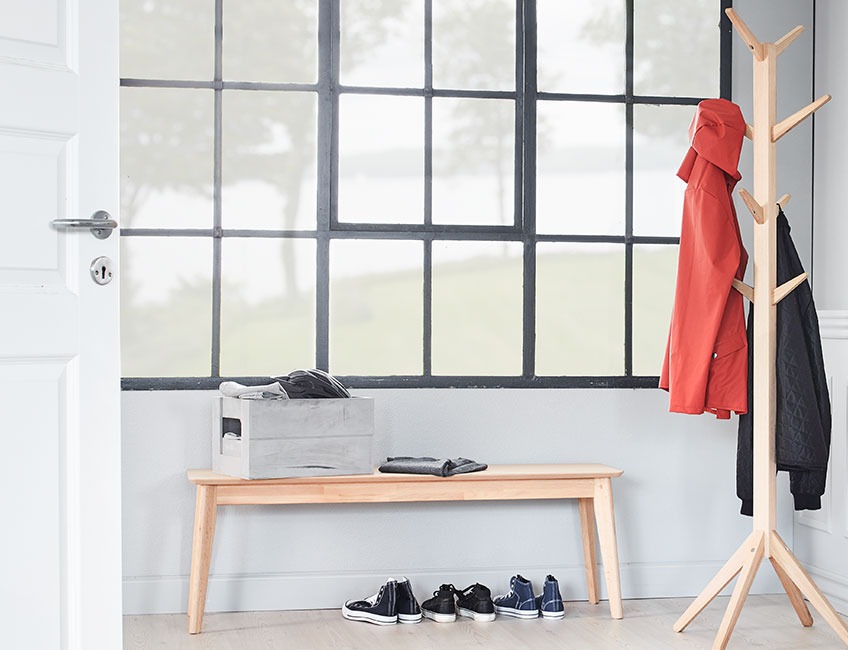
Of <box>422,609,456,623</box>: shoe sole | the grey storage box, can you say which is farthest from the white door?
<box>422,609,456,623</box>: shoe sole

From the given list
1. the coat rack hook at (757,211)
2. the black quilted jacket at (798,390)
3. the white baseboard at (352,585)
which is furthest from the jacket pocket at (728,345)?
the white baseboard at (352,585)

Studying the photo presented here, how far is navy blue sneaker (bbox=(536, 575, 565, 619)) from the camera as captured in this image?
3568 millimetres

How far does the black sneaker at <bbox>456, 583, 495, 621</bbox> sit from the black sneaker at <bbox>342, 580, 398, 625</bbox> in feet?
0.78

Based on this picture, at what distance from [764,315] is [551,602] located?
117cm

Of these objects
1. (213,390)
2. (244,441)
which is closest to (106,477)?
(244,441)

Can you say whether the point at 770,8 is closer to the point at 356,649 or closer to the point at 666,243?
the point at 666,243

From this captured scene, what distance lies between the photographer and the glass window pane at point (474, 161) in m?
3.86

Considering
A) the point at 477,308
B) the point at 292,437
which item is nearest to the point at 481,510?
the point at 477,308

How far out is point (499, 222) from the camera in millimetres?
3898

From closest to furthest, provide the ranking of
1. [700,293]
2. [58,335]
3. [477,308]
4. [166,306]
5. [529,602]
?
1. [58,335]
2. [700,293]
3. [529,602]
4. [166,306]
5. [477,308]

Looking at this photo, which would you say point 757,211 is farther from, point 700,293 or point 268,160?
point 268,160

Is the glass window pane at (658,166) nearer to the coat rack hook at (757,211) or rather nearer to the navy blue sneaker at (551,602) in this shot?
the coat rack hook at (757,211)

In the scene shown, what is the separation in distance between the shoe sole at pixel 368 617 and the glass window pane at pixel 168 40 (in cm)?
187

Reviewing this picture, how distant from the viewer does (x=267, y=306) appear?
375 centimetres
